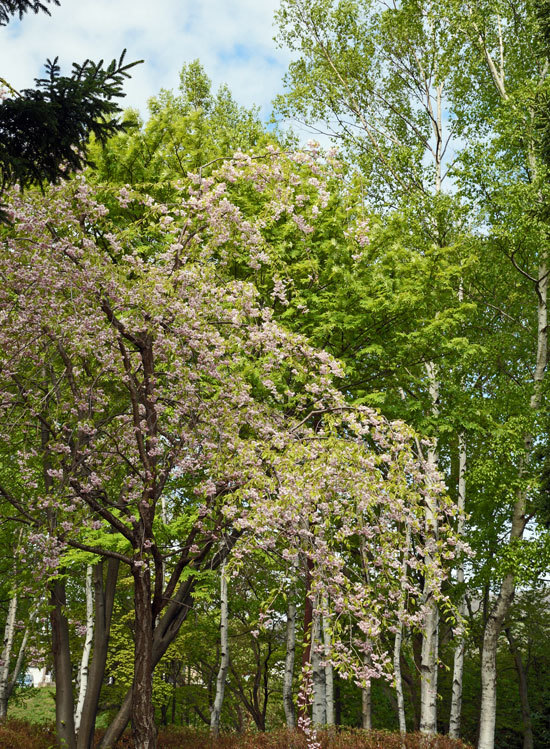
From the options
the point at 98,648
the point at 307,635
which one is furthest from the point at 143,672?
the point at 98,648

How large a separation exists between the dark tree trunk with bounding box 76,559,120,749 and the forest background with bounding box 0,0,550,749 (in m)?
0.06

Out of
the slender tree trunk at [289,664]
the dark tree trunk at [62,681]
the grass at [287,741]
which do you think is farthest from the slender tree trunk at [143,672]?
the slender tree trunk at [289,664]

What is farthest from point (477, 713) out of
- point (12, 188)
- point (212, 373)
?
point (12, 188)

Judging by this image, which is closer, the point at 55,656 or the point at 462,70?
the point at 55,656

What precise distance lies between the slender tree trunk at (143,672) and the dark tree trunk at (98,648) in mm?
5566

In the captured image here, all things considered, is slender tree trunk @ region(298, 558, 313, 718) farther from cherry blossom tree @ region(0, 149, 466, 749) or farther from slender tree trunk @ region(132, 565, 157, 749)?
slender tree trunk @ region(132, 565, 157, 749)

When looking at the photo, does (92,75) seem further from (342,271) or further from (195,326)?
(342,271)

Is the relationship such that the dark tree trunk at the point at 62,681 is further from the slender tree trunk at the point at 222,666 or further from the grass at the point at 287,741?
the slender tree trunk at the point at 222,666

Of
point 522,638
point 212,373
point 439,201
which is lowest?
point 522,638

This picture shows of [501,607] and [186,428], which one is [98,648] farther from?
[501,607]

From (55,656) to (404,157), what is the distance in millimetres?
15027

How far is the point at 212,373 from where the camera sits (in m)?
9.13

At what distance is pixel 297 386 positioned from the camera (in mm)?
14055

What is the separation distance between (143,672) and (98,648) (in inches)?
236
